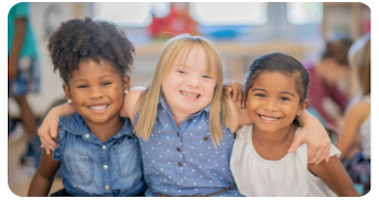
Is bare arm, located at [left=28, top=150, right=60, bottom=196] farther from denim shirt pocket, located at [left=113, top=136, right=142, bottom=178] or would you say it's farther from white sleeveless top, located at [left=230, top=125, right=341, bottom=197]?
white sleeveless top, located at [left=230, top=125, right=341, bottom=197]

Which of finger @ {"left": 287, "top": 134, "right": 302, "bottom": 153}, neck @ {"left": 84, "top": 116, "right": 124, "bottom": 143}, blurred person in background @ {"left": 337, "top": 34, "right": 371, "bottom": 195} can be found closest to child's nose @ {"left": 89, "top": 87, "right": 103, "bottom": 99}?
neck @ {"left": 84, "top": 116, "right": 124, "bottom": 143}

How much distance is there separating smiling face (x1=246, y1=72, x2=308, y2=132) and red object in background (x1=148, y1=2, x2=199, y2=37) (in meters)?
2.26

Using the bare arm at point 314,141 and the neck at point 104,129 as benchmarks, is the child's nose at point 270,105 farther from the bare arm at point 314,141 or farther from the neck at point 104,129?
the neck at point 104,129

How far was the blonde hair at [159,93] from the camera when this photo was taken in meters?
1.20

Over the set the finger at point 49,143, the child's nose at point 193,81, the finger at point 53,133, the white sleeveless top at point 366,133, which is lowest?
the white sleeveless top at point 366,133

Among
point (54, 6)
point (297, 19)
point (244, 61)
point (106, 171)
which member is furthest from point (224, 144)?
point (297, 19)

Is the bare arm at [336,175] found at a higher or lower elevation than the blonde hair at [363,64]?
lower

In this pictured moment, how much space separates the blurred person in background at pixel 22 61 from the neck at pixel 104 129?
85 centimetres

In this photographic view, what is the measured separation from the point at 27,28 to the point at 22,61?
0.65ft

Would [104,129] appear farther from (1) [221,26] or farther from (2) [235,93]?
(1) [221,26]

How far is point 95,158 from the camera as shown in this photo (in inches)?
49.2

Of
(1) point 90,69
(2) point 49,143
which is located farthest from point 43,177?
(1) point 90,69

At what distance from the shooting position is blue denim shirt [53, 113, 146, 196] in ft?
4.11

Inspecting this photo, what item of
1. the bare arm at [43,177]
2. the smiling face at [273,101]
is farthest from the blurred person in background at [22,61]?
the smiling face at [273,101]
